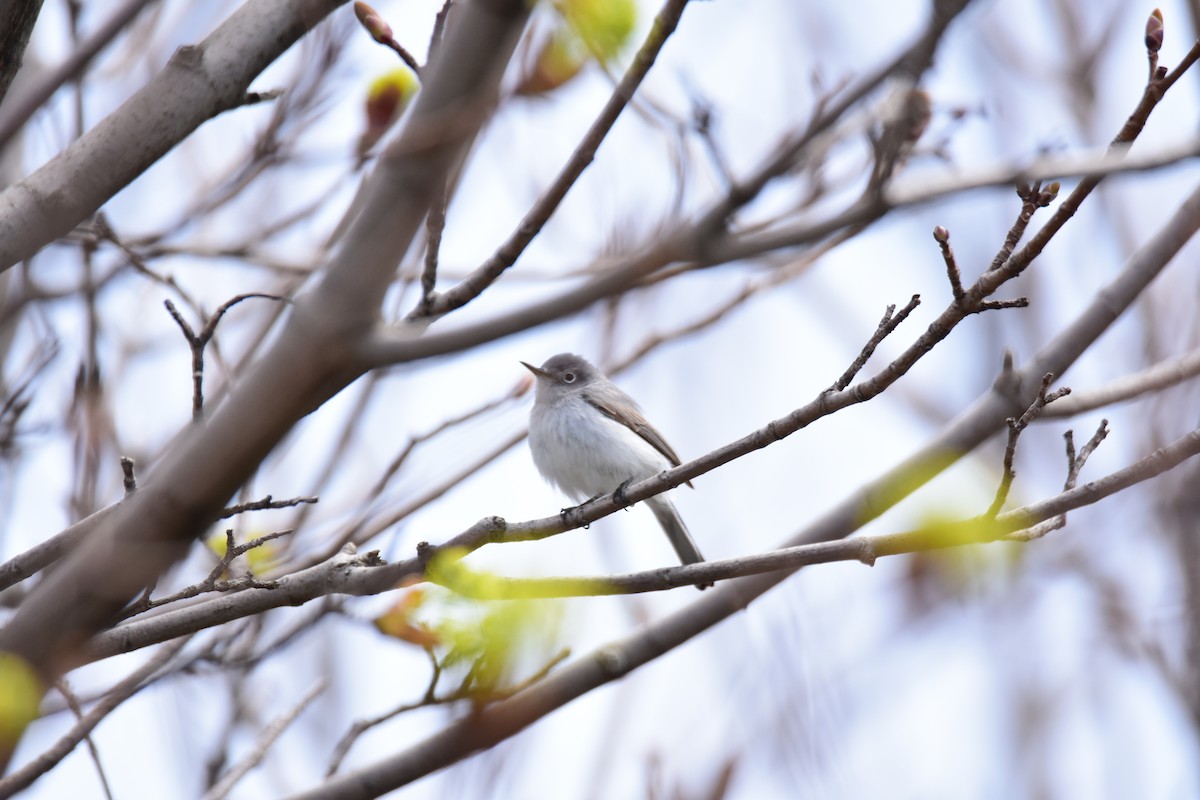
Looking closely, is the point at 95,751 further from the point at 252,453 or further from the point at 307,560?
the point at 252,453

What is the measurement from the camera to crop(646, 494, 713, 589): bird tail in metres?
6.04

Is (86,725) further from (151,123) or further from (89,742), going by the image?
(151,123)

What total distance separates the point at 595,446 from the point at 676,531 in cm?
70

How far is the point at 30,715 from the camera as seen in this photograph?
1918 millimetres

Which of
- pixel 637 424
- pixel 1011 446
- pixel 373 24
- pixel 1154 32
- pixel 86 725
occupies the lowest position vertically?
pixel 86 725

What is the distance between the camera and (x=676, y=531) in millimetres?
6156

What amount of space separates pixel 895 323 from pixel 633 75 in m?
0.83

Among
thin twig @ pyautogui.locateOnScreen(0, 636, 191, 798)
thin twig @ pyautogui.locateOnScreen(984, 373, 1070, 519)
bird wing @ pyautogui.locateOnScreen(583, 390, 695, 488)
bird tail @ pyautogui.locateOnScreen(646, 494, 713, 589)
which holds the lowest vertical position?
thin twig @ pyautogui.locateOnScreen(0, 636, 191, 798)

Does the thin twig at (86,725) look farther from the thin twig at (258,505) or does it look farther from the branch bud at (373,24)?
the branch bud at (373,24)

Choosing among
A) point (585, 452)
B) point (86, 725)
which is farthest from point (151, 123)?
point (585, 452)

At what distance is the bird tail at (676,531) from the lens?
19.8 ft

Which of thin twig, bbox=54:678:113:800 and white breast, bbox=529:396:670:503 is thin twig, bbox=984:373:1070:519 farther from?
white breast, bbox=529:396:670:503

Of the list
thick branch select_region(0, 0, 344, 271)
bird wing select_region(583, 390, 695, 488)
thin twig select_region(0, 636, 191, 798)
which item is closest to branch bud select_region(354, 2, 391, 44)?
thick branch select_region(0, 0, 344, 271)

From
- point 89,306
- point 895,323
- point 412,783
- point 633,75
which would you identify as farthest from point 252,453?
point 89,306
